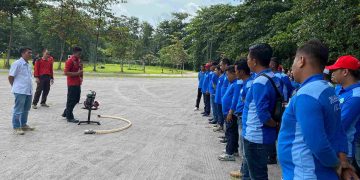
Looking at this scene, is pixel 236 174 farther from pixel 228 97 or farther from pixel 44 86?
pixel 44 86

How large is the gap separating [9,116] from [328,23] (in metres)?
9.82

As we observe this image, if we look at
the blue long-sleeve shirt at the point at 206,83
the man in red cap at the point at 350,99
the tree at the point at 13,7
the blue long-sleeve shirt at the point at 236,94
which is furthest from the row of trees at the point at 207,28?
the man in red cap at the point at 350,99


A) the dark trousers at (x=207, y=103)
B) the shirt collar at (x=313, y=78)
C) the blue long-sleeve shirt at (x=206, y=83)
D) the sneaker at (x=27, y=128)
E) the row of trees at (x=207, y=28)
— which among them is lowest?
the sneaker at (x=27, y=128)

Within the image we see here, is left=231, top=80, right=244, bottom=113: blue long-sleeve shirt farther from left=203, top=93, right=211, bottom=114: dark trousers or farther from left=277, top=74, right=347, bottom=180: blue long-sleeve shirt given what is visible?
left=203, top=93, right=211, bottom=114: dark trousers

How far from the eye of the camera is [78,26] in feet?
153

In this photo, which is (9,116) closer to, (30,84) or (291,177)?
(30,84)

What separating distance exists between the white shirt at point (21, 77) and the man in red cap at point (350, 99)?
23.6 ft

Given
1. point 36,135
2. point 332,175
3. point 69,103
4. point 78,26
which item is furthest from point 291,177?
point 78,26

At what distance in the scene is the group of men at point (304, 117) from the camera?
2521mm

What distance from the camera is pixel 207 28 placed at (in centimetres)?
3278

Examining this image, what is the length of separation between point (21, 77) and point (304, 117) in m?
7.94

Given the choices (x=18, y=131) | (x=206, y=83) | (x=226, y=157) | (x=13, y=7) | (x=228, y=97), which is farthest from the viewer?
(x=13, y=7)

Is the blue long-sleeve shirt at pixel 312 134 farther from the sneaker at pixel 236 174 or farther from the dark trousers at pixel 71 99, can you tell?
the dark trousers at pixel 71 99

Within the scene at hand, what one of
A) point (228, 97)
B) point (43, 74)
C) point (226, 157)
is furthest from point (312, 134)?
point (43, 74)
